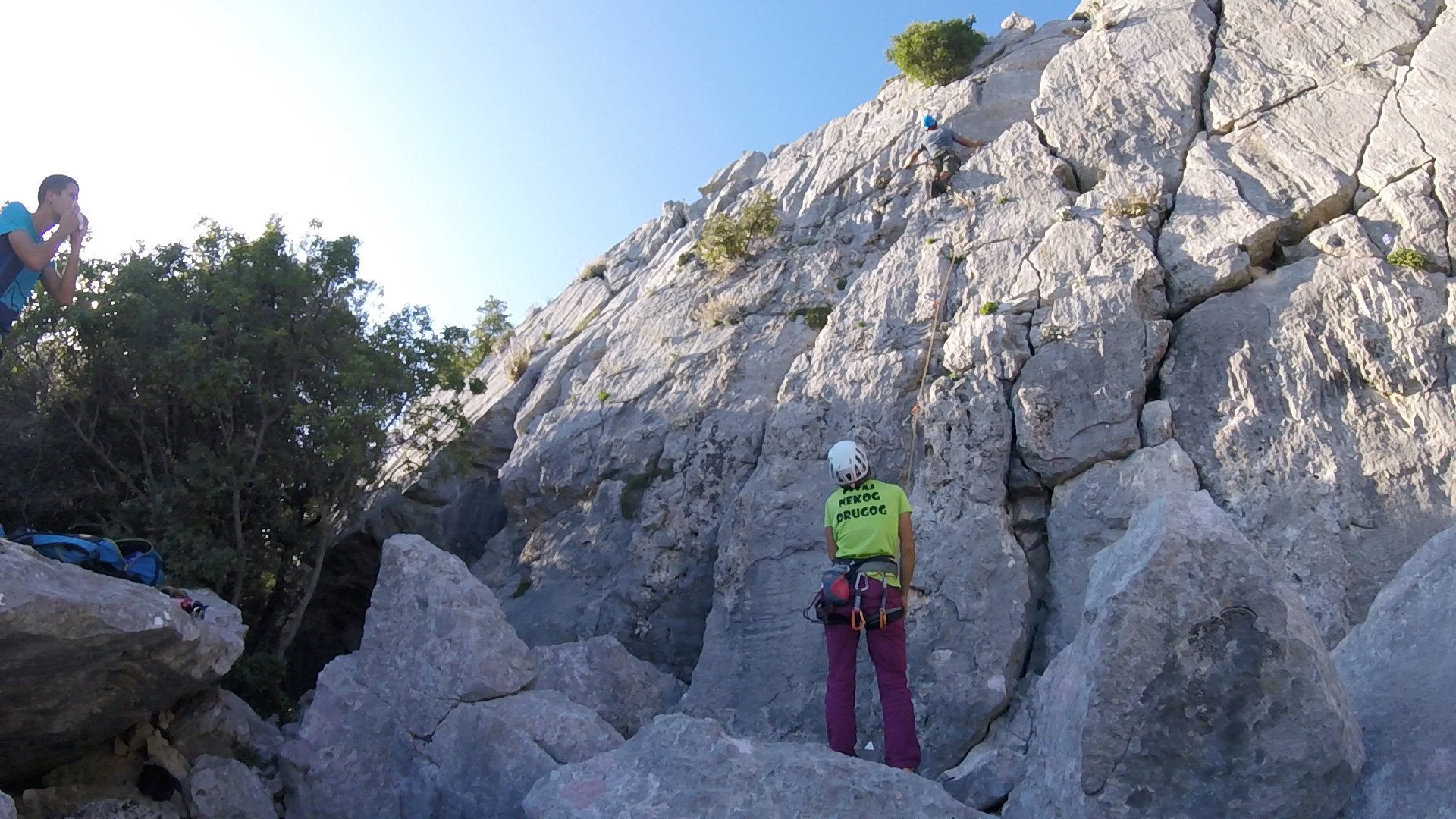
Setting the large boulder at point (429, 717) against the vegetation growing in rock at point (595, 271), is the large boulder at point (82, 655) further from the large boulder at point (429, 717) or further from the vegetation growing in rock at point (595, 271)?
the vegetation growing in rock at point (595, 271)

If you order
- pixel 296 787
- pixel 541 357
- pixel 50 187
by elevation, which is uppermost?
pixel 541 357

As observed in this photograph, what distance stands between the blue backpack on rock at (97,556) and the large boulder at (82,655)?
0.40 m

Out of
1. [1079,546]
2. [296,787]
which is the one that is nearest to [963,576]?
[1079,546]

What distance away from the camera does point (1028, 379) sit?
1128 cm

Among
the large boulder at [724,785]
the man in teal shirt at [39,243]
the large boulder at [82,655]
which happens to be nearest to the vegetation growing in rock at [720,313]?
the large boulder at [82,655]

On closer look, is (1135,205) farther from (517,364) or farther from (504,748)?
(504,748)

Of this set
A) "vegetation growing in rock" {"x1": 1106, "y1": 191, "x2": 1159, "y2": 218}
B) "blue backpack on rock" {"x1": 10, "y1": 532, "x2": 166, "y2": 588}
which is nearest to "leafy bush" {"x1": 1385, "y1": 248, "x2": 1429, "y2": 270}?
"vegetation growing in rock" {"x1": 1106, "y1": 191, "x2": 1159, "y2": 218}

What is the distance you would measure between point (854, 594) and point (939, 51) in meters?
12.5

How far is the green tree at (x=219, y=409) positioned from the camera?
448 inches

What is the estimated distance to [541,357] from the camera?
679 inches

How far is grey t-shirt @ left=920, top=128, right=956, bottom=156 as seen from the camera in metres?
15.4

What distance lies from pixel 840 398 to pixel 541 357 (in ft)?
21.1

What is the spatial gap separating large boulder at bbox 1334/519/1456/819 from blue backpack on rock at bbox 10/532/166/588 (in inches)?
306

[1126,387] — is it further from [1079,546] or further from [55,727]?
[55,727]
